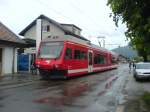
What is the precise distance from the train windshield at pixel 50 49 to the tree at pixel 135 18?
1524 cm

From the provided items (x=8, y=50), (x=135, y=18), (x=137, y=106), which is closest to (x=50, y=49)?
(x=8, y=50)

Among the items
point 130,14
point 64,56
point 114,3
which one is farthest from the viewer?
point 64,56

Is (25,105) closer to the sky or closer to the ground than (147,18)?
closer to the ground

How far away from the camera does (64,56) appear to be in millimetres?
28391

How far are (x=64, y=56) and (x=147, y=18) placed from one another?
16395 millimetres

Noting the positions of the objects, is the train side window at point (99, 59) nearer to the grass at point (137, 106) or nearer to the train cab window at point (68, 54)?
the train cab window at point (68, 54)

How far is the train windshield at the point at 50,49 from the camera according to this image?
28500 millimetres

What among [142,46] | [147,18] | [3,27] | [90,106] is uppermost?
[3,27]

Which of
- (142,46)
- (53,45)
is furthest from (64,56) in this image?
(142,46)

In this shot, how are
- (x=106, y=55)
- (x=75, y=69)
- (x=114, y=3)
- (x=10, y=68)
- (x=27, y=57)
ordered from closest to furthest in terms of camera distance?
(x=114, y=3)
(x=75, y=69)
(x=10, y=68)
(x=27, y=57)
(x=106, y=55)

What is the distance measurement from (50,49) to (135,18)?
56.3 feet

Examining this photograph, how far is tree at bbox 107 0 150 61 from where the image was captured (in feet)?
39.9

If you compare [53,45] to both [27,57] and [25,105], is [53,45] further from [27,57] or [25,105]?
[25,105]

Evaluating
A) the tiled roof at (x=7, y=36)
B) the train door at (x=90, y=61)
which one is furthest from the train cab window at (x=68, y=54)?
the train door at (x=90, y=61)
